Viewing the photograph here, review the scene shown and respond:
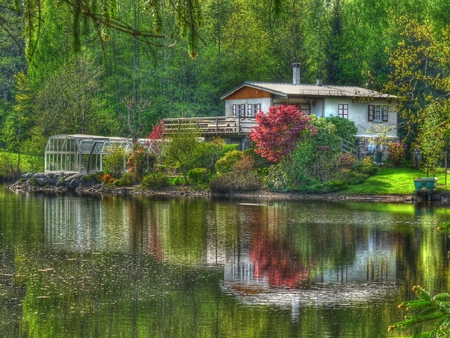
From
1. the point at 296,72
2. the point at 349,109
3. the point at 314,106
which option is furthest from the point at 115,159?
the point at 349,109

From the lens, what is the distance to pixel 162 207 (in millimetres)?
41625

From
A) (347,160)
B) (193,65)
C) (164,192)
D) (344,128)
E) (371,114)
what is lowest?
(164,192)

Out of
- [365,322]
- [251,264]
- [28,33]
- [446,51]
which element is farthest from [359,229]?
[28,33]

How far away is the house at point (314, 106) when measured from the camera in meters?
55.8

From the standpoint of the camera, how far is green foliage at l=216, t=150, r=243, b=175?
50.4 meters

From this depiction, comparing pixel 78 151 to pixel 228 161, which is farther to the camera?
pixel 78 151

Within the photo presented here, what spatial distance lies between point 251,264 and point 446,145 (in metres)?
27.8

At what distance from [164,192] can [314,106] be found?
1372 centimetres

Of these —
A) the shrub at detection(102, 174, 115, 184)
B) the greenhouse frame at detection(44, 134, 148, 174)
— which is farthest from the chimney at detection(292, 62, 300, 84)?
the shrub at detection(102, 174, 115, 184)

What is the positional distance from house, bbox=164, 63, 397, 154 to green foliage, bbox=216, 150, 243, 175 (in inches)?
184

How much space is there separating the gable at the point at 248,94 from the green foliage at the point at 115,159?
10.3 m

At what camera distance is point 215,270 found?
2255 cm

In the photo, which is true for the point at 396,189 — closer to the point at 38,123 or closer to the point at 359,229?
the point at 359,229

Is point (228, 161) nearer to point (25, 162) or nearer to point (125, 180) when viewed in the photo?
point (125, 180)
